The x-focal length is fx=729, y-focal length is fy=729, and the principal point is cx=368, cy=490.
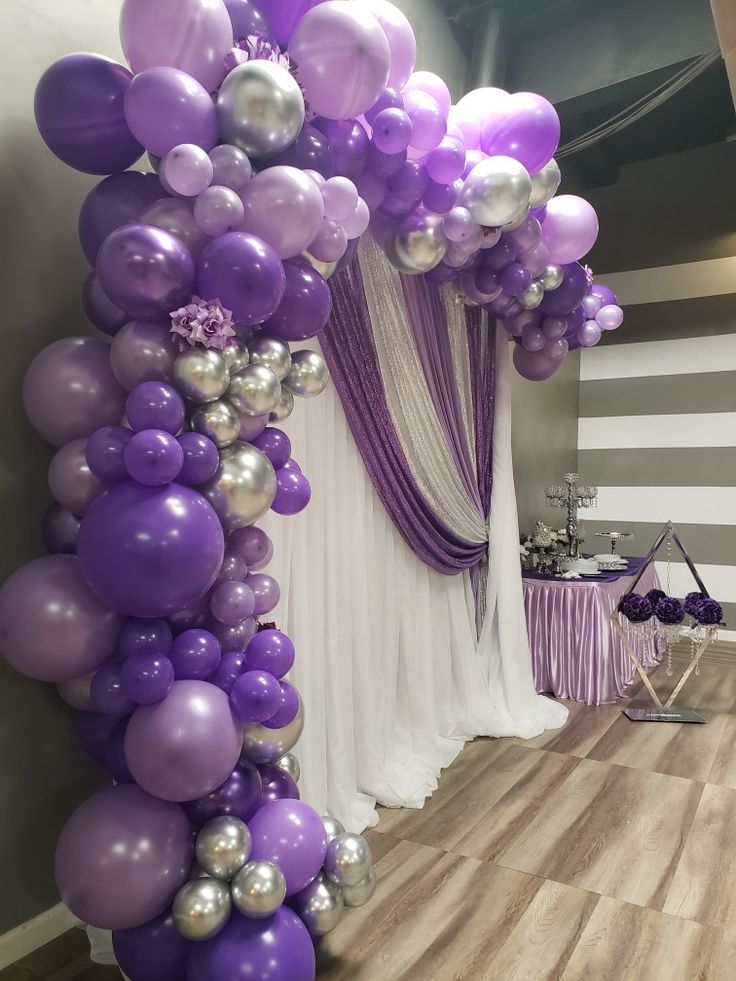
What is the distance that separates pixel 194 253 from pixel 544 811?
2199 millimetres

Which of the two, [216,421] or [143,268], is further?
[216,421]

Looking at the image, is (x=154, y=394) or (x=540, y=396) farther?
(x=540, y=396)

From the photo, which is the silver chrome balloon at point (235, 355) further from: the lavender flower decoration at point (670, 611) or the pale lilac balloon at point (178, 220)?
the lavender flower decoration at point (670, 611)

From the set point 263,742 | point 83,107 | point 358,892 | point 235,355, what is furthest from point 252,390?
point 358,892

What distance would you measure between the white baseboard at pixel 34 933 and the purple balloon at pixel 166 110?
5.98 ft

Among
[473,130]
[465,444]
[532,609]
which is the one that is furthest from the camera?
[532,609]

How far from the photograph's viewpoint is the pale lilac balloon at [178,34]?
4.94 ft

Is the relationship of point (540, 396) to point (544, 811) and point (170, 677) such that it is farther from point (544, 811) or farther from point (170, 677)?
point (170, 677)

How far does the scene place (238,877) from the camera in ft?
4.91

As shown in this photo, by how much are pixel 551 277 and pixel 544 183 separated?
43 cm

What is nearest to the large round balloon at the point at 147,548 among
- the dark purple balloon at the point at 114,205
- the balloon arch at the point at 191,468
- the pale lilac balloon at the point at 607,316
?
the balloon arch at the point at 191,468

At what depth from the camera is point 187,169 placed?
148 centimetres

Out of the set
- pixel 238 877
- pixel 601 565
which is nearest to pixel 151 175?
pixel 238 877

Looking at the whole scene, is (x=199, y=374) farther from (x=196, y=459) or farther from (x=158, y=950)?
(x=158, y=950)
